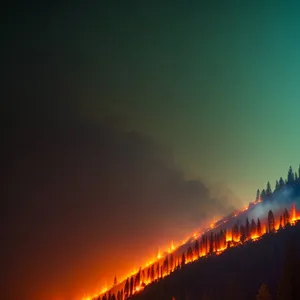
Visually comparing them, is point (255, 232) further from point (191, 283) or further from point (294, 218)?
point (191, 283)

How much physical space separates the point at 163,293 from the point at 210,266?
25.2 m

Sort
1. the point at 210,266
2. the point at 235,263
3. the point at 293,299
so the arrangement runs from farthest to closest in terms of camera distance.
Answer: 1. the point at 210,266
2. the point at 235,263
3. the point at 293,299

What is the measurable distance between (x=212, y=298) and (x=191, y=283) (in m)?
24.2

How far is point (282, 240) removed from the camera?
157 m

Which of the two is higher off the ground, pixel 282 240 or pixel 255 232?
pixel 255 232

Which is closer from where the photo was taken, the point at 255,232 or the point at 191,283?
the point at 191,283

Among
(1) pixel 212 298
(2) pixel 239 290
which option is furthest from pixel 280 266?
(1) pixel 212 298

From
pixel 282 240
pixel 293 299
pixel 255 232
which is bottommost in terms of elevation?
pixel 293 299

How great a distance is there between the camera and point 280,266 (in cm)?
14025

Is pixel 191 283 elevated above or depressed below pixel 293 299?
above

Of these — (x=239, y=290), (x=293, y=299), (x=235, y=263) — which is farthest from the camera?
(x=235, y=263)

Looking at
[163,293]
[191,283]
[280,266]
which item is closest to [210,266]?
[191,283]

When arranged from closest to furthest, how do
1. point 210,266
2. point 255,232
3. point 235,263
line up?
point 235,263
point 210,266
point 255,232

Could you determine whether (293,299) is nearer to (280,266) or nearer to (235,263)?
(280,266)
